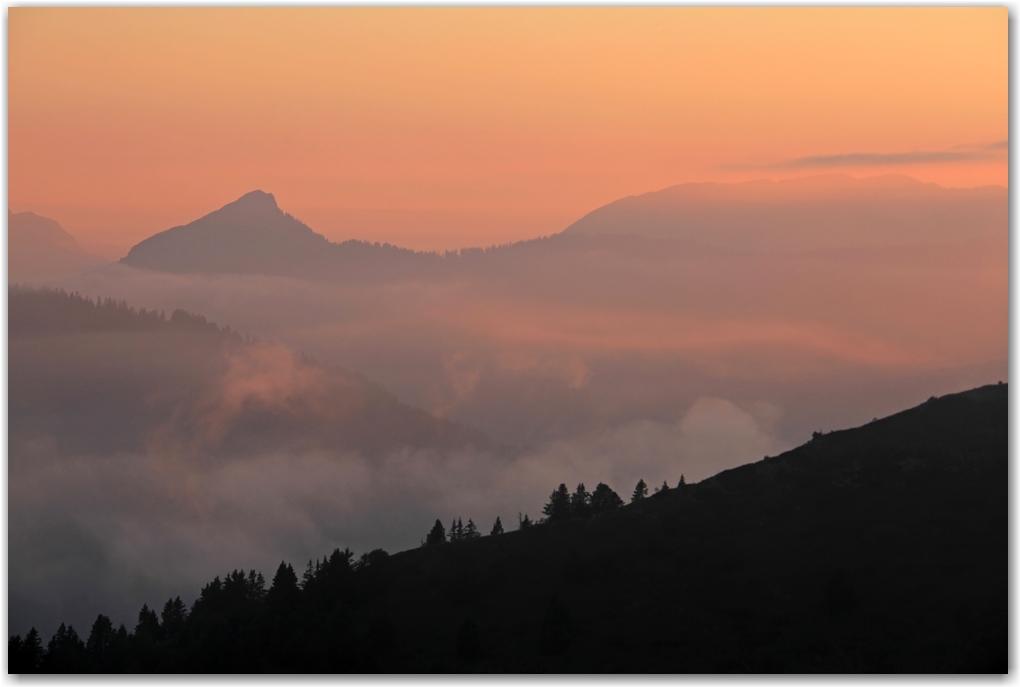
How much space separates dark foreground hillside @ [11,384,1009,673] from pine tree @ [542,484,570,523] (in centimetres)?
672

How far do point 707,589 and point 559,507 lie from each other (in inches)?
992

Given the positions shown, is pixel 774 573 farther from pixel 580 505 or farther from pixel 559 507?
pixel 559 507

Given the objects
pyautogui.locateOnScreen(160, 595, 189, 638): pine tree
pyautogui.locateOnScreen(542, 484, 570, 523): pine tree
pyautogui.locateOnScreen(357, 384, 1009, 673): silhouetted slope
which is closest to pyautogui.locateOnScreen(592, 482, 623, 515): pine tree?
pyautogui.locateOnScreen(542, 484, 570, 523): pine tree

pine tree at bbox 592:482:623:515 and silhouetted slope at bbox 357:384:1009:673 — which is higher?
pine tree at bbox 592:482:623:515

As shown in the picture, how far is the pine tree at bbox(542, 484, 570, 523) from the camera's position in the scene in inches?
3826

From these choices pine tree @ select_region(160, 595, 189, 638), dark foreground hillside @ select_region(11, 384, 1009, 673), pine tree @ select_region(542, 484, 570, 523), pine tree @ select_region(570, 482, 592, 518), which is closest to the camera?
dark foreground hillside @ select_region(11, 384, 1009, 673)

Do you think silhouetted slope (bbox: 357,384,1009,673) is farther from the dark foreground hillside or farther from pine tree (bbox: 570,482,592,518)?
pine tree (bbox: 570,482,592,518)

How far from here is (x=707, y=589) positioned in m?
76.1

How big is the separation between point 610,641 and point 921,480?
30.9 metres

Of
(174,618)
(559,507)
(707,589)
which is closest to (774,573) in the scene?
(707,589)

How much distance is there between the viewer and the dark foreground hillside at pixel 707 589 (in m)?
63.8

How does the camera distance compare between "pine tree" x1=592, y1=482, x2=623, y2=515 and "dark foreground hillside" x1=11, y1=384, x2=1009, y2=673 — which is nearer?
"dark foreground hillside" x1=11, y1=384, x2=1009, y2=673

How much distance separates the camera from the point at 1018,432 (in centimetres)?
6650

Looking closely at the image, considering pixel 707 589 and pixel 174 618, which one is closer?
pixel 707 589
